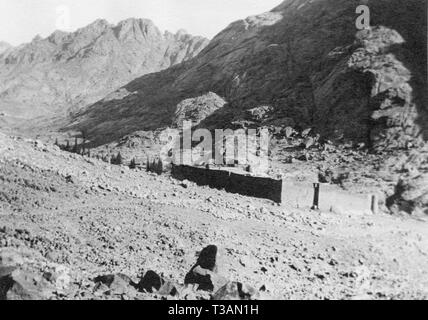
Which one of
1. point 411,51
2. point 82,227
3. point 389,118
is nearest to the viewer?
point 82,227

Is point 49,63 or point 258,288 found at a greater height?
point 49,63

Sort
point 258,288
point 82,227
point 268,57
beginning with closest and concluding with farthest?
1. point 258,288
2. point 82,227
3. point 268,57

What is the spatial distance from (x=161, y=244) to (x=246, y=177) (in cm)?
769

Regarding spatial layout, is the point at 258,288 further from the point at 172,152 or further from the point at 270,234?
the point at 172,152

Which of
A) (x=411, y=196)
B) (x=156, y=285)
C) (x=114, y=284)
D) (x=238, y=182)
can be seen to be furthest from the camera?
(x=411, y=196)

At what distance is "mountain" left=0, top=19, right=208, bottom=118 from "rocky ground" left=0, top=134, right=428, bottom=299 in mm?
60258

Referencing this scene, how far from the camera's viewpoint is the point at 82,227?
11078 mm

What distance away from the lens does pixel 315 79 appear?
120ft

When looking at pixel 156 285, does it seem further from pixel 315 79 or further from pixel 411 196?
pixel 315 79

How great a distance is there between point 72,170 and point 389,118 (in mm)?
21284

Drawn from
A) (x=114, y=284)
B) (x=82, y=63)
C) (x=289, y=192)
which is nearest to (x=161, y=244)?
(x=114, y=284)

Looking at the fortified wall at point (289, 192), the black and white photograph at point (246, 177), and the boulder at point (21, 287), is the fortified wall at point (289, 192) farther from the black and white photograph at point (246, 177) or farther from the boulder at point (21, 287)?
the boulder at point (21, 287)

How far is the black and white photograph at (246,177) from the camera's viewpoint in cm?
1006
